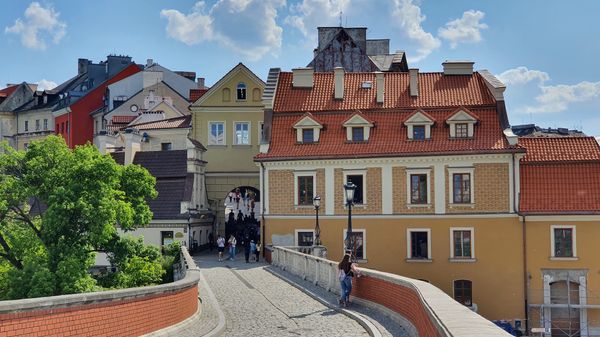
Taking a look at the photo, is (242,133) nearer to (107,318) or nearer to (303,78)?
(303,78)

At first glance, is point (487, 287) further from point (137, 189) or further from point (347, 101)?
point (137, 189)

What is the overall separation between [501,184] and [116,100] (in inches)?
1610

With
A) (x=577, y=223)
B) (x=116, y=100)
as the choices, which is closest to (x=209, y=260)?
(x=577, y=223)

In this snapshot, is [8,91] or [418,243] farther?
[8,91]

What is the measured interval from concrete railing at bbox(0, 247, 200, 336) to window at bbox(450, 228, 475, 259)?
22.6m

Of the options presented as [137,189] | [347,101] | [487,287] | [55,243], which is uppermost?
[347,101]

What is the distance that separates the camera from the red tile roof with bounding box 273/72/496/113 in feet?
140

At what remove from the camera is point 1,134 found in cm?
8512

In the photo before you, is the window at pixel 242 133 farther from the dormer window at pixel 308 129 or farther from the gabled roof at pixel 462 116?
the gabled roof at pixel 462 116

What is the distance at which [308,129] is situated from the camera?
42156 mm

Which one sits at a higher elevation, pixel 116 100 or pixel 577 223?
pixel 116 100

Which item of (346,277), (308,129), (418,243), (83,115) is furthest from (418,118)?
(83,115)

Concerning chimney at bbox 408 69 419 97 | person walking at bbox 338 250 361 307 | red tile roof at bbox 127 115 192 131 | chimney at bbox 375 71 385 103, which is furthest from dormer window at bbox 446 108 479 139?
person walking at bbox 338 250 361 307

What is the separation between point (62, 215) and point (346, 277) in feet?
41.2
